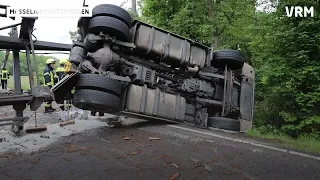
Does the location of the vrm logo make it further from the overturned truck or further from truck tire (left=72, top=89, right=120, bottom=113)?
truck tire (left=72, top=89, right=120, bottom=113)

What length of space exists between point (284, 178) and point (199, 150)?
1.10 metres

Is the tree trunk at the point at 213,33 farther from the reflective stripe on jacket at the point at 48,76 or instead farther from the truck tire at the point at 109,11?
the truck tire at the point at 109,11

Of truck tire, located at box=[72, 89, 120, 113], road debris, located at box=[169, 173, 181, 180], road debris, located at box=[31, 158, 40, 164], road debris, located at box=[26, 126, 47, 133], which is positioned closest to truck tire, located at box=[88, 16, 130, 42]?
truck tire, located at box=[72, 89, 120, 113]

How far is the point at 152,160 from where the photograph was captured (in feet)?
10.5

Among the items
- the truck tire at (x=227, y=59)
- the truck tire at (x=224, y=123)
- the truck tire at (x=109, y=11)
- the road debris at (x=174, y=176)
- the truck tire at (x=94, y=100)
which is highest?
the truck tire at (x=109, y=11)

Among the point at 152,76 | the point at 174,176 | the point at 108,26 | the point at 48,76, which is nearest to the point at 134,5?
the point at 48,76

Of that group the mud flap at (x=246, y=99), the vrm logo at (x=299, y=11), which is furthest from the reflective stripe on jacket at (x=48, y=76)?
the vrm logo at (x=299, y=11)

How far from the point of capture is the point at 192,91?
5996mm

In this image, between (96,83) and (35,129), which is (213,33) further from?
(35,129)

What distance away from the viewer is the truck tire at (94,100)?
4199 millimetres

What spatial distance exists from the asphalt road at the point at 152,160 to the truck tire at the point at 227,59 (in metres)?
2.44

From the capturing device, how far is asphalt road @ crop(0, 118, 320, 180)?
2768 millimetres

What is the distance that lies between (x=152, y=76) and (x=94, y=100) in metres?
1.44

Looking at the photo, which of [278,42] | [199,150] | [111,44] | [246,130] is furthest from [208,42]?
[199,150]
